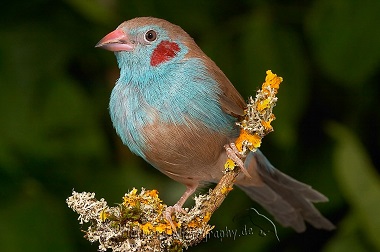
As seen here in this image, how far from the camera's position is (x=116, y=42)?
7.86 ft

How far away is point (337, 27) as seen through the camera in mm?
3395

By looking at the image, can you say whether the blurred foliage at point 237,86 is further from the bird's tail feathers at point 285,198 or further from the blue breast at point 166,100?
the blue breast at point 166,100

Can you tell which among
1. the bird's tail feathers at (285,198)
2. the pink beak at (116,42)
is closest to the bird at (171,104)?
the pink beak at (116,42)

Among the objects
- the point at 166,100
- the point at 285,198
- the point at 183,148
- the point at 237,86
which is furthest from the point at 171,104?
the point at 237,86

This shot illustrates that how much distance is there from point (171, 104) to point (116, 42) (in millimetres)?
266

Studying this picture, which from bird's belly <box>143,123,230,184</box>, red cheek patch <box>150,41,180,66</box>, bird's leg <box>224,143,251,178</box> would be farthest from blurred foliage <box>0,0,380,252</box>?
bird's leg <box>224,143,251,178</box>

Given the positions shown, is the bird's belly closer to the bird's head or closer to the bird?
the bird

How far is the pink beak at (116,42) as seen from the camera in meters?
2.35

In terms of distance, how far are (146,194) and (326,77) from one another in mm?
1860

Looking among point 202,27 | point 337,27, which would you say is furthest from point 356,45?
point 202,27

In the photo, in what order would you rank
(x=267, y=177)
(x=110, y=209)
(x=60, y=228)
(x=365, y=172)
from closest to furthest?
(x=110, y=209) → (x=267, y=177) → (x=365, y=172) → (x=60, y=228)

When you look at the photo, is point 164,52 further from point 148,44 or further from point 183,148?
point 183,148

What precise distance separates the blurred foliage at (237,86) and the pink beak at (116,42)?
991mm

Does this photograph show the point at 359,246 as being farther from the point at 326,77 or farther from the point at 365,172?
the point at 326,77
